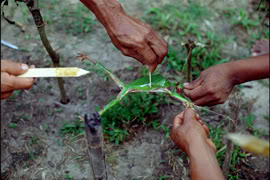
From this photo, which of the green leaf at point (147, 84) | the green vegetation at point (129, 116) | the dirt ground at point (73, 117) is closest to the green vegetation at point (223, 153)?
the dirt ground at point (73, 117)

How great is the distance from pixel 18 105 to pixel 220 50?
188cm

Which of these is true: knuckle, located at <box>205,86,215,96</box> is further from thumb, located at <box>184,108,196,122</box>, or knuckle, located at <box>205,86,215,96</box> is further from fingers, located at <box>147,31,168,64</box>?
fingers, located at <box>147,31,168,64</box>

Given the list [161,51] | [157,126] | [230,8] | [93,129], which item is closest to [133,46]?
[161,51]

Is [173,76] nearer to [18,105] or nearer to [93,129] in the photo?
[18,105]

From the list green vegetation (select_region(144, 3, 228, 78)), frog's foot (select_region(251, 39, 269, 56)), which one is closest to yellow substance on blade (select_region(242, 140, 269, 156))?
green vegetation (select_region(144, 3, 228, 78))

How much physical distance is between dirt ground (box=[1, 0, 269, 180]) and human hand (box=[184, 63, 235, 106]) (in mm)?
504

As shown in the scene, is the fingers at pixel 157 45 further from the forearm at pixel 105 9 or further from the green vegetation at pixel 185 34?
the green vegetation at pixel 185 34

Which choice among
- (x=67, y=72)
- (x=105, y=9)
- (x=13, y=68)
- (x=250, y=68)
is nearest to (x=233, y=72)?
(x=250, y=68)

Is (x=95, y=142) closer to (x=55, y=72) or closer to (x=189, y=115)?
(x=55, y=72)

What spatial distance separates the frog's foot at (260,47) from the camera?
296cm

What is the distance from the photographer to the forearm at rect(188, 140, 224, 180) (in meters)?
1.41

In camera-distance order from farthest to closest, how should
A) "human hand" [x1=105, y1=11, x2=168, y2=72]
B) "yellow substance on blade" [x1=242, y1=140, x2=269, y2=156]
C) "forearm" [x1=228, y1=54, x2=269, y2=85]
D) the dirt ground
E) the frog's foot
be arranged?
the frog's foot, the dirt ground, "forearm" [x1=228, y1=54, x2=269, y2=85], "human hand" [x1=105, y1=11, x2=168, y2=72], "yellow substance on blade" [x1=242, y1=140, x2=269, y2=156]

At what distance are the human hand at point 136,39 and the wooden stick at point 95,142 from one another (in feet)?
1.65

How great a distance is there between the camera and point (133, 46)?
64.4 inches
